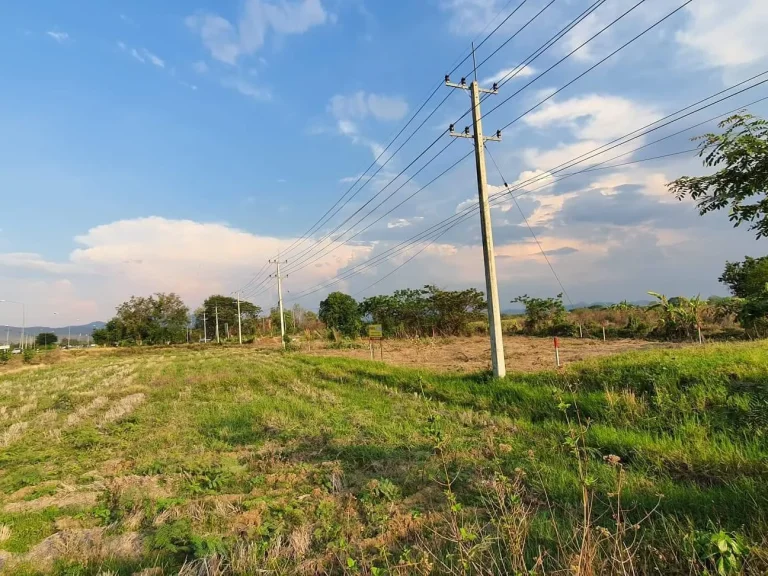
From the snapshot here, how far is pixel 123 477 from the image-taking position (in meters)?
6.18

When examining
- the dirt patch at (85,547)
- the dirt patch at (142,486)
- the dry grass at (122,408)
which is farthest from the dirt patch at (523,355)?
the dirt patch at (85,547)

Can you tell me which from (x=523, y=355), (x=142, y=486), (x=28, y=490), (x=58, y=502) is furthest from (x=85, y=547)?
(x=523, y=355)

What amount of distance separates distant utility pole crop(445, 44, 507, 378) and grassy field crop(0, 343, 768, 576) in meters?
0.87

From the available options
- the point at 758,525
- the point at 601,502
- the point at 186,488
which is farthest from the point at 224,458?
the point at 758,525

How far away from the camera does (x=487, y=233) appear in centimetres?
1202

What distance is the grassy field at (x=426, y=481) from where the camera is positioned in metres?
3.34

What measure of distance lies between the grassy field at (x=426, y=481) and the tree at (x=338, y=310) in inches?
1592

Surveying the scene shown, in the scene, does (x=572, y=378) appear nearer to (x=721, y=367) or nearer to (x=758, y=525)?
(x=721, y=367)

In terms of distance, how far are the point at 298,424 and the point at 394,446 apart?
289 cm

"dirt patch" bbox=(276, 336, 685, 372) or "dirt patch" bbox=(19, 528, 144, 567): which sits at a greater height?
"dirt patch" bbox=(276, 336, 685, 372)

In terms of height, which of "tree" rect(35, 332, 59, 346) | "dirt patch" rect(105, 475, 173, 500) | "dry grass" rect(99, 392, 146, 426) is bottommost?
"dry grass" rect(99, 392, 146, 426)

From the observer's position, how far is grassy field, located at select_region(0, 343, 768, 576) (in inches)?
131

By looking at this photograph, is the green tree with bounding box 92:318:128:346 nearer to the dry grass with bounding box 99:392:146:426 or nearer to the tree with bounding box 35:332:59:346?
the tree with bounding box 35:332:59:346

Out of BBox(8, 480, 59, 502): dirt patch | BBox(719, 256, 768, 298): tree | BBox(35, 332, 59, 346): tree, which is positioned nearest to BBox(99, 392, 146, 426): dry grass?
BBox(8, 480, 59, 502): dirt patch
